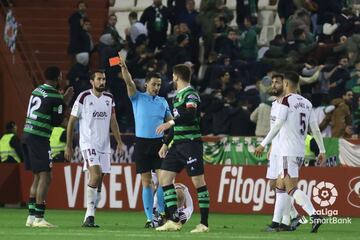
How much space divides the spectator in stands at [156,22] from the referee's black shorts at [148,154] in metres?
12.9

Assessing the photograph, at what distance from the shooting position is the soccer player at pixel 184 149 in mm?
19328

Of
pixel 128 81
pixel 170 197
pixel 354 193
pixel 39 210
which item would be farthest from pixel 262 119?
pixel 170 197

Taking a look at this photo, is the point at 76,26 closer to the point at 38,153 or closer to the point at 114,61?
the point at 38,153

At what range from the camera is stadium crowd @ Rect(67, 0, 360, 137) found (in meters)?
30.1

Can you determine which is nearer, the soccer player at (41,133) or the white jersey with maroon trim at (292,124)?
the white jersey with maroon trim at (292,124)

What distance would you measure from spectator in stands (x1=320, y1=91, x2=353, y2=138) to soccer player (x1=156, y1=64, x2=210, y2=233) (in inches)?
388

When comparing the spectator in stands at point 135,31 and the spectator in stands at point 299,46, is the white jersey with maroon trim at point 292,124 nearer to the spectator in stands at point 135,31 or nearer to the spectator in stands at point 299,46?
the spectator in stands at point 299,46

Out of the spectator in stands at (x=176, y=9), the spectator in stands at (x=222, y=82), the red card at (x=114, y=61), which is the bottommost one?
the red card at (x=114, y=61)

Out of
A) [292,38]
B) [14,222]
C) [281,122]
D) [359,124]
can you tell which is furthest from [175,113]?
[292,38]

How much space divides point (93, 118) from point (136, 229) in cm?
203

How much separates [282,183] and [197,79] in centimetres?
1314

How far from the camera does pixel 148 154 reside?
2138 cm

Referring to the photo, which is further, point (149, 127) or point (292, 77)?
point (149, 127)

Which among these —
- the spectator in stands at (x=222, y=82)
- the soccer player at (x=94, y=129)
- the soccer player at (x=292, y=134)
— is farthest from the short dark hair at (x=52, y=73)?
the spectator in stands at (x=222, y=82)
